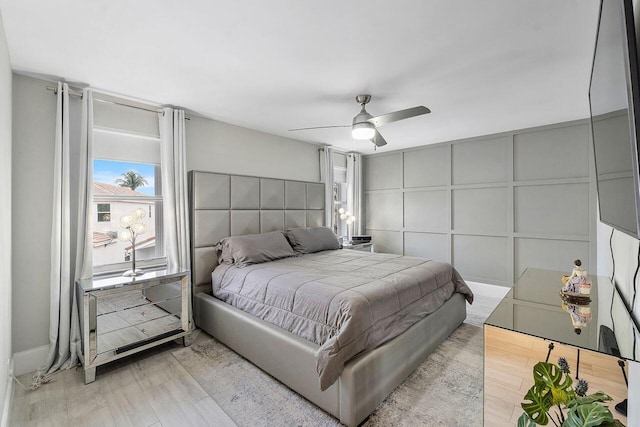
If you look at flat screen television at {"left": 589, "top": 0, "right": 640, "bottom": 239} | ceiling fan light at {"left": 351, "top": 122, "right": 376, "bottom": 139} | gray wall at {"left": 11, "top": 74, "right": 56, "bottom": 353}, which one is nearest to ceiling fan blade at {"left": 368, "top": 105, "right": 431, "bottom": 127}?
ceiling fan light at {"left": 351, "top": 122, "right": 376, "bottom": 139}

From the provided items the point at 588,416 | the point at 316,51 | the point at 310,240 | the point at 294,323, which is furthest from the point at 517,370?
the point at 310,240

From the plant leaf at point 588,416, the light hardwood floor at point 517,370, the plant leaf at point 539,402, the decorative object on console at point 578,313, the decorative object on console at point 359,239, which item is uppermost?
the decorative object on console at point 359,239

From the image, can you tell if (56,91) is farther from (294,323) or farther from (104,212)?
(294,323)

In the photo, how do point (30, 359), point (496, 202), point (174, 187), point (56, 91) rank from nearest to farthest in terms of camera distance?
point (30, 359) < point (56, 91) < point (174, 187) < point (496, 202)

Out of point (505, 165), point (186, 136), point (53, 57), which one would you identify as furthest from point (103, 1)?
point (505, 165)

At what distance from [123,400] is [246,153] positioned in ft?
10.1

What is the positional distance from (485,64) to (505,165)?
8.42 ft

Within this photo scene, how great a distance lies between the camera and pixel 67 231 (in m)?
2.57

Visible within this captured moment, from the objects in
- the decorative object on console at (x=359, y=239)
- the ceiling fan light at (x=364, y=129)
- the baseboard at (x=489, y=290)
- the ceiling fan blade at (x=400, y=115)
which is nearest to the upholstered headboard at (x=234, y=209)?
the decorative object on console at (x=359, y=239)

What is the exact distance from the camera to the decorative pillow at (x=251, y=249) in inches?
126

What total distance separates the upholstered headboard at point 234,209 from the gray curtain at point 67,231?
102 centimetres

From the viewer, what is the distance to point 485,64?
2.35m

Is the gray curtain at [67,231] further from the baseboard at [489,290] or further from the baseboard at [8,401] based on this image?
the baseboard at [489,290]

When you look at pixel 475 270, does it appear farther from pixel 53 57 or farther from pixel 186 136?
pixel 53 57
